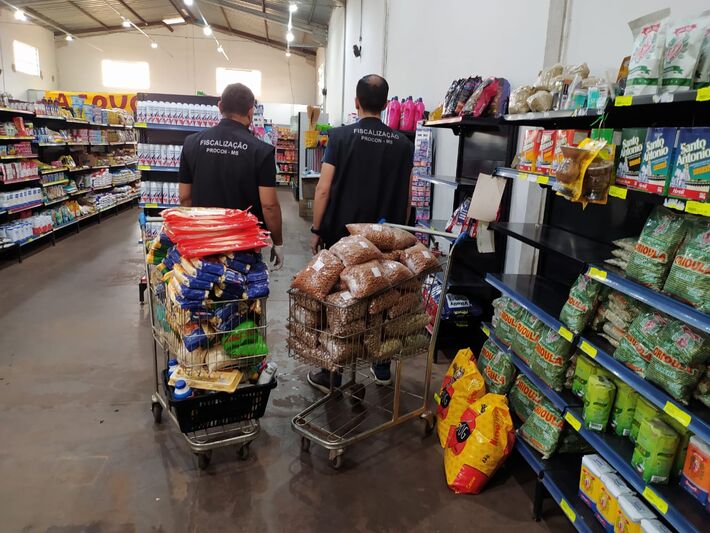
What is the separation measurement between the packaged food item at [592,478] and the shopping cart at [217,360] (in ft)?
4.79

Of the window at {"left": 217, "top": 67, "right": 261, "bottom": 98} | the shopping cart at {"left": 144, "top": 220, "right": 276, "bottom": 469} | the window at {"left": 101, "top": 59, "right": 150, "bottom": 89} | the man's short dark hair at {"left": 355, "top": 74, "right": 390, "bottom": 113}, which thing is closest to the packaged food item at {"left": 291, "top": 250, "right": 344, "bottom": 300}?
the shopping cart at {"left": 144, "top": 220, "right": 276, "bottom": 469}

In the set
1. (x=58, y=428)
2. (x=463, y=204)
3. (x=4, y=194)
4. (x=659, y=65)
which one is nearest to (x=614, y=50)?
(x=659, y=65)

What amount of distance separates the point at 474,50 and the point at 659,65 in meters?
3.03

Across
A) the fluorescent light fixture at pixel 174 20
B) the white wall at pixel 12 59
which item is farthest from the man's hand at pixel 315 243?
the fluorescent light fixture at pixel 174 20

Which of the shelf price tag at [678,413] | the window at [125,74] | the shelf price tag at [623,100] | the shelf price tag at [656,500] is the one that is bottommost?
the shelf price tag at [656,500]

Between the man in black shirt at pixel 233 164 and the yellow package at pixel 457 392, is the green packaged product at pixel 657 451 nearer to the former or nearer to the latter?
the yellow package at pixel 457 392

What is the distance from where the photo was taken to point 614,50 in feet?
8.49

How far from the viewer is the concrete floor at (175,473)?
2297 mm

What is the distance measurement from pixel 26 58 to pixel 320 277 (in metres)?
19.7

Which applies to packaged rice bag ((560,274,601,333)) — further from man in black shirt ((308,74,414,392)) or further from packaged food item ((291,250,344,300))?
man in black shirt ((308,74,414,392))

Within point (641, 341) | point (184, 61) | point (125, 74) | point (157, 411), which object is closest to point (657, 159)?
point (641, 341)

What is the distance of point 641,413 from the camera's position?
196 cm

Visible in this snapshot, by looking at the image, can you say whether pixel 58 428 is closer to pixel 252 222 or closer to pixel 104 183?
pixel 252 222

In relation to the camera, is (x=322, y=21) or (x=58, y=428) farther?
(x=322, y=21)
